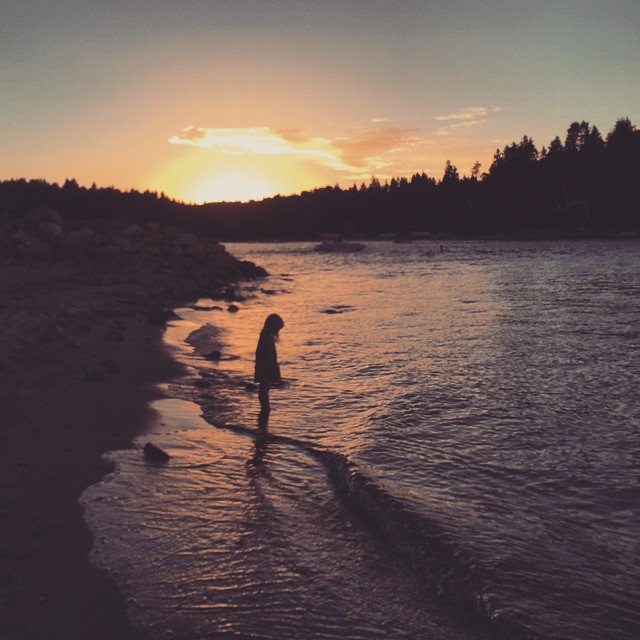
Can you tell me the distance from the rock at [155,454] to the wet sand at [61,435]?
0.56m

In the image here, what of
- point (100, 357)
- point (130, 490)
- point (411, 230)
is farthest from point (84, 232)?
point (411, 230)

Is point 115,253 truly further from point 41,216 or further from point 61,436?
point 61,436

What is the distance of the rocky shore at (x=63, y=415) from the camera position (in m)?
4.54

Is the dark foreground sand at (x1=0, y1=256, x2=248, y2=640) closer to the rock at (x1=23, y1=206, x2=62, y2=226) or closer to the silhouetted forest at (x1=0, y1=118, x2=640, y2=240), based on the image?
the rock at (x1=23, y1=206, x2=62, y2=226)

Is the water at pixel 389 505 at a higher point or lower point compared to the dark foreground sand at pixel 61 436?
lower

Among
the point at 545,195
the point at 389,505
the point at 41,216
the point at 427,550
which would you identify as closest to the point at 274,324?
the point at 389,505

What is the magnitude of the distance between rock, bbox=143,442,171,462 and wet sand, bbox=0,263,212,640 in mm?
558

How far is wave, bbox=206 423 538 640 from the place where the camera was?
188 inches

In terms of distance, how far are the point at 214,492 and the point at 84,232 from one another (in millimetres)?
37761

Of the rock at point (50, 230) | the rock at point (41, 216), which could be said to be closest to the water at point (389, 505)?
the rock at point (50, 230)

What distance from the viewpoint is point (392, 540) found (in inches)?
240

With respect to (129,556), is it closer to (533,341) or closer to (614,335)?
(533,341)

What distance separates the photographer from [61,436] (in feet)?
27.2

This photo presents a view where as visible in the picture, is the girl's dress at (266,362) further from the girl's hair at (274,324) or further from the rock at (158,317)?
the rock at (158,317)
